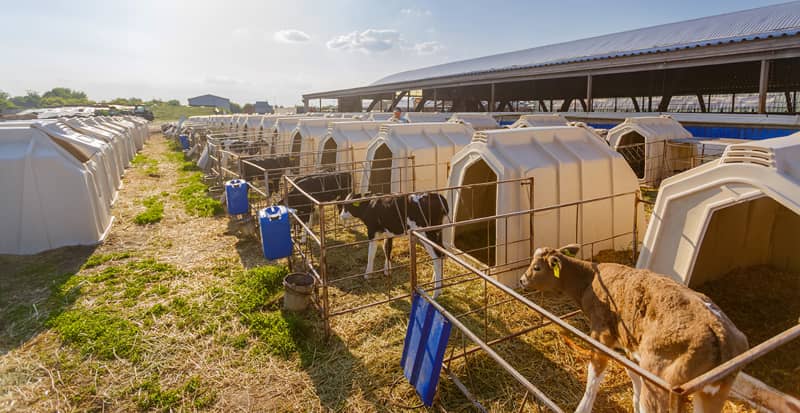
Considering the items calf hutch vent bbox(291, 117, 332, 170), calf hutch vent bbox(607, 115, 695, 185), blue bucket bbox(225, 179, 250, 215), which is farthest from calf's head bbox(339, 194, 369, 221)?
calf hutch vent bbox(607, 115, 695, 185)

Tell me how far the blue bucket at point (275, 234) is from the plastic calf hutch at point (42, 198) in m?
5.67

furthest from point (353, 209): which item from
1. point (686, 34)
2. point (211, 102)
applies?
point (211, 102)

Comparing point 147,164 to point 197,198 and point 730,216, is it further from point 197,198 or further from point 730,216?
point 730,216

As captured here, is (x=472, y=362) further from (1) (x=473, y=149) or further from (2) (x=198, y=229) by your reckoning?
(2) (x=198, y=229)

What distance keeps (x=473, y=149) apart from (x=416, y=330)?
429 centimetres

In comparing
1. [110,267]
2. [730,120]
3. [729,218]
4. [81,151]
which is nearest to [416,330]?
[729,218]

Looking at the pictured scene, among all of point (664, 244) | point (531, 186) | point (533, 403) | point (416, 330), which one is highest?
point (531, 186)

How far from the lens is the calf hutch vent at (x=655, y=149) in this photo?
15.5 metres

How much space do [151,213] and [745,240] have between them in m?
14.2

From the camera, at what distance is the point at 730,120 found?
1672 cm

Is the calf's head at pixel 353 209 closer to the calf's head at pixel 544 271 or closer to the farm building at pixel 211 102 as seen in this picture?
the calf's head at pixel 544 271

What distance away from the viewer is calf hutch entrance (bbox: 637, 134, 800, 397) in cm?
437

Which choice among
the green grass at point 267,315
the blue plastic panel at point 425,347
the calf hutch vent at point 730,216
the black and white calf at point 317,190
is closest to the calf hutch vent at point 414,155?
the black and white calf at point 317,190

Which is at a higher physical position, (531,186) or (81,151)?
(81,151)
